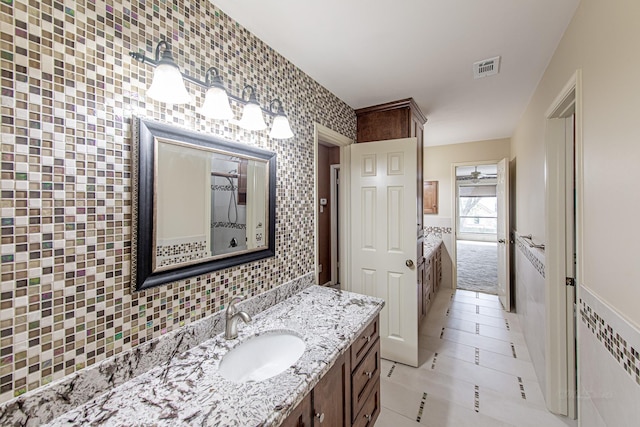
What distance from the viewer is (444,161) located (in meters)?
4.28

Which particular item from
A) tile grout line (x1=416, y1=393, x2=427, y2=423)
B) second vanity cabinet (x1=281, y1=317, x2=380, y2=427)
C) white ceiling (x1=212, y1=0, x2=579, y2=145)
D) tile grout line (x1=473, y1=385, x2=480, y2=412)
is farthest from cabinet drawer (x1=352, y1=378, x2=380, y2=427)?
white ceiling (x1=212, y1=0, x2=579, y2=145)

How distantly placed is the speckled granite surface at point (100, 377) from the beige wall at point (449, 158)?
13.2ft

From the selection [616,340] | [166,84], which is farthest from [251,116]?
[616,340]

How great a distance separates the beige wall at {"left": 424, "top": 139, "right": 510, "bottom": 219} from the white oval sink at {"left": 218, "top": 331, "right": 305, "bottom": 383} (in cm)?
377

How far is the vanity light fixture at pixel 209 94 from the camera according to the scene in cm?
93

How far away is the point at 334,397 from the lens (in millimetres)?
1153

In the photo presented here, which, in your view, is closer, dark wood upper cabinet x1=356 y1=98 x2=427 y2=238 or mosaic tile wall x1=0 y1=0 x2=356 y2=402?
mosaic tile wall x1=0 y1=0 x2=356 y2=402

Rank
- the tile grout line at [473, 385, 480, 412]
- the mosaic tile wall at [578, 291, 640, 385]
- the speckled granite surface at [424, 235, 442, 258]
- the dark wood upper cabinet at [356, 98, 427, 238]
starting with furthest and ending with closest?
the speckled granite surface at [424, 235, 442, 258] → the dark wood upper cabinet at [356, 98, 427, 238] → the tile grout line at [473, 385, 480, 412] → the mosaic tile wall at [578, 291, 640, 385]

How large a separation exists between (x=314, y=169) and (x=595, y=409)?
1.95 m

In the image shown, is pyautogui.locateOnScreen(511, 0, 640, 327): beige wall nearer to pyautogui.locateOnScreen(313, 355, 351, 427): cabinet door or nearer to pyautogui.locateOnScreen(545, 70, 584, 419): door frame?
pyautogui.locateOnScreen(545, 70, 584, 419): door frame

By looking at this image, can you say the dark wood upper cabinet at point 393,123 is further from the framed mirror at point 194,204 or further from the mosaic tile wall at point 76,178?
the mosaic tile wall at point 76,178

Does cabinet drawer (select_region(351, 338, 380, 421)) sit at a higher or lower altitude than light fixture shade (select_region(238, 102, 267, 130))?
lower

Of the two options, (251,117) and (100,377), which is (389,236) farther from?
(100,377)

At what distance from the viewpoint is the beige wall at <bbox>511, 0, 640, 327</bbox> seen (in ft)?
2.86
